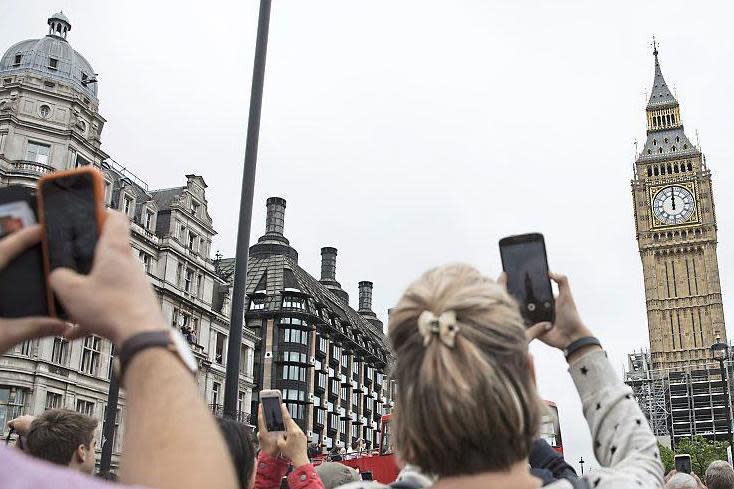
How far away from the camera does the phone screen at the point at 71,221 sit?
67.5 inches

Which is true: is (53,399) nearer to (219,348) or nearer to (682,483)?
(219,348)

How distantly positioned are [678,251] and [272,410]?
113 metres

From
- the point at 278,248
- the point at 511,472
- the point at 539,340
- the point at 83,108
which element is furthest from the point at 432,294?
the point at 278,248

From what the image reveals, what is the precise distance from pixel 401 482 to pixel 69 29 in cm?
4917

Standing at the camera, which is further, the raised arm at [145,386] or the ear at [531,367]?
the ear at [531,367]

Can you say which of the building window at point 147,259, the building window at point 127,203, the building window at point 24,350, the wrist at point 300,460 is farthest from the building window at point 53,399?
Result: the wrist at point 300,460

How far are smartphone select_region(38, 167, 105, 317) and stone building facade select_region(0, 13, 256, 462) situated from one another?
3630 cm

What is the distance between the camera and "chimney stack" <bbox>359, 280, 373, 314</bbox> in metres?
121

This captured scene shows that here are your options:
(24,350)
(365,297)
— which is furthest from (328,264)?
(24,350)

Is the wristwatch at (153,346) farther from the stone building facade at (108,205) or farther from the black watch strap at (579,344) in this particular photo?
the stone building facade at (108,205)

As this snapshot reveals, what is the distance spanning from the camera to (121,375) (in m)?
1.63

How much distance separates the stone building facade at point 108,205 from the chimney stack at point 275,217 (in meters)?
38.9

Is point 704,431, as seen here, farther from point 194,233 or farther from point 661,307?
point 194,233

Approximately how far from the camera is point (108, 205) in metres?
42.5
